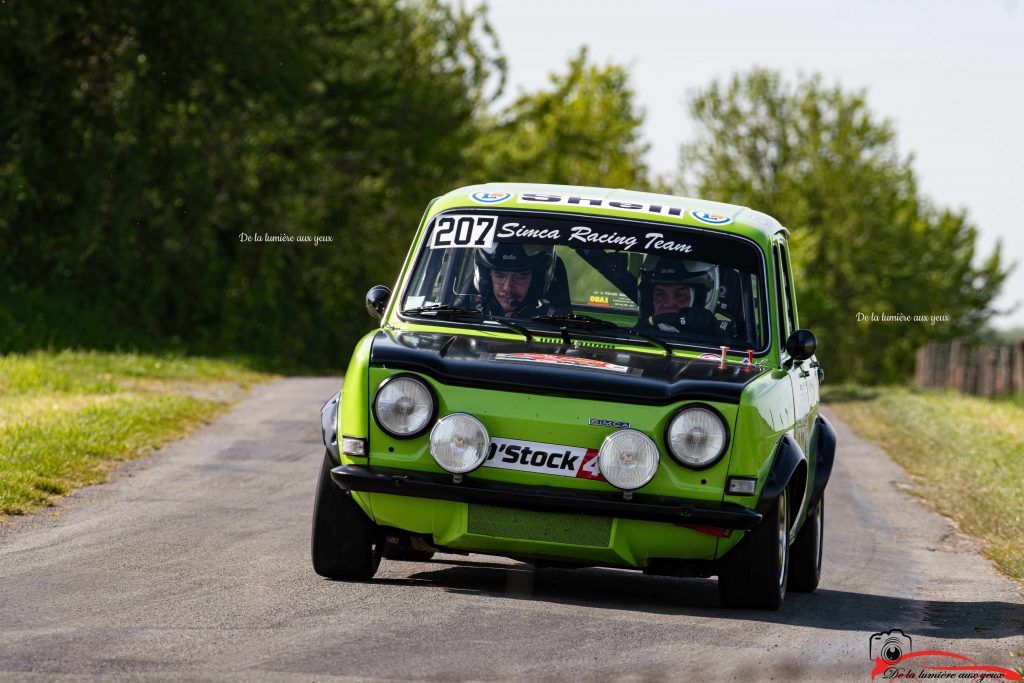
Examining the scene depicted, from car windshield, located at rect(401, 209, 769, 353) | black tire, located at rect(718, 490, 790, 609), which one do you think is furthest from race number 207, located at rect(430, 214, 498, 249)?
black tire, located at rect(718, 490, 790, 609)

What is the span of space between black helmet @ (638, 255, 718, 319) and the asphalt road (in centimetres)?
143

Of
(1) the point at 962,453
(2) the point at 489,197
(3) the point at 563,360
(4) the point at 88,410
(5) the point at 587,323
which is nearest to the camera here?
(3) the point at 563,360

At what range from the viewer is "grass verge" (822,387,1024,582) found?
11797 millimetres

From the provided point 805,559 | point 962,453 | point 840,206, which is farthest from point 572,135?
point 805,559

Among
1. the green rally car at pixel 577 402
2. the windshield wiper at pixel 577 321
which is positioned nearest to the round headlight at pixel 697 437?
the green rally car at pixel 577 402

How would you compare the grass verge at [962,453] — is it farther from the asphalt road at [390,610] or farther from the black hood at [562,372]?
the black hood at [562,372]

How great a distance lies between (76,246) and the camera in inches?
1053

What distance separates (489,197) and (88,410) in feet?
23.6

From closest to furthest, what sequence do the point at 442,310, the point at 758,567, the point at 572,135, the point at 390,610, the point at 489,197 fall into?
the point at 390,610, the point at 758,567, the point at 442,310, the point at 489,197, the point at 572,135

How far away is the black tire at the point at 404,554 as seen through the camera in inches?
321

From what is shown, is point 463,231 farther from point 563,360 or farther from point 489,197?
point 563,360

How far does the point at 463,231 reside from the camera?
27.3 feet

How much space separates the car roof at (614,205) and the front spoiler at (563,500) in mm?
1785

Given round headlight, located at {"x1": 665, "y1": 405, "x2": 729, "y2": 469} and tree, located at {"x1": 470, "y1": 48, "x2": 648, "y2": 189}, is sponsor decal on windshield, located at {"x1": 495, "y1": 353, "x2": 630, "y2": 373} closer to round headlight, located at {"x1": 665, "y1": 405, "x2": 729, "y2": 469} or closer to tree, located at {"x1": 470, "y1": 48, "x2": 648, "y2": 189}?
round headlight, located at {"x1": 665, "y1": 405, "x2": 729, "y2": 469}
